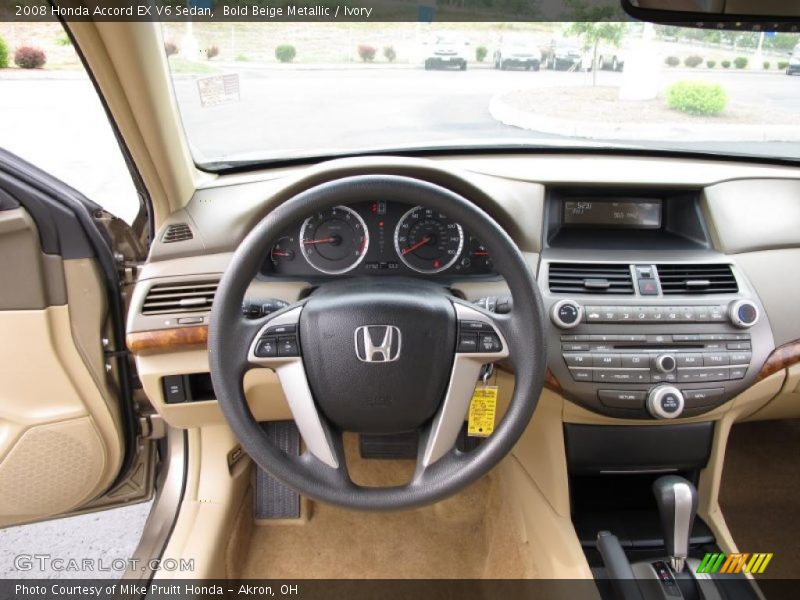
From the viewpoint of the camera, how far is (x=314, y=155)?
1.90m

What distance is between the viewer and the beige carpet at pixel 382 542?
214 centimetres

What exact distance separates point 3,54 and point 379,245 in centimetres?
106

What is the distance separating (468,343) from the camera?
1275mm

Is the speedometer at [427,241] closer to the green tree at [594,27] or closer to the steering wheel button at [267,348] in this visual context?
the steering wheel button at [267,348]

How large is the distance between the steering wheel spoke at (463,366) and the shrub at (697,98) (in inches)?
44.9

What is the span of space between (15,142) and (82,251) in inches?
13.3

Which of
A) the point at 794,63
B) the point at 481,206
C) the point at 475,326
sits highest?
the point at 794,63

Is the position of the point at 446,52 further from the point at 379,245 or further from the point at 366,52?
the point at 379,245

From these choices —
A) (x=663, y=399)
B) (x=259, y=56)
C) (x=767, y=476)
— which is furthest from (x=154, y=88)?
(x=767, y=476)

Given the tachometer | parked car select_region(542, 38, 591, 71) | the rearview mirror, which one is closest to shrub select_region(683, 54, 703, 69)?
parked car select_region(542, 38, 591, 71)

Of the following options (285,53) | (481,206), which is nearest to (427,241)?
(481,206)

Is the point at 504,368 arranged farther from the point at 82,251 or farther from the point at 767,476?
the point at 767,476
